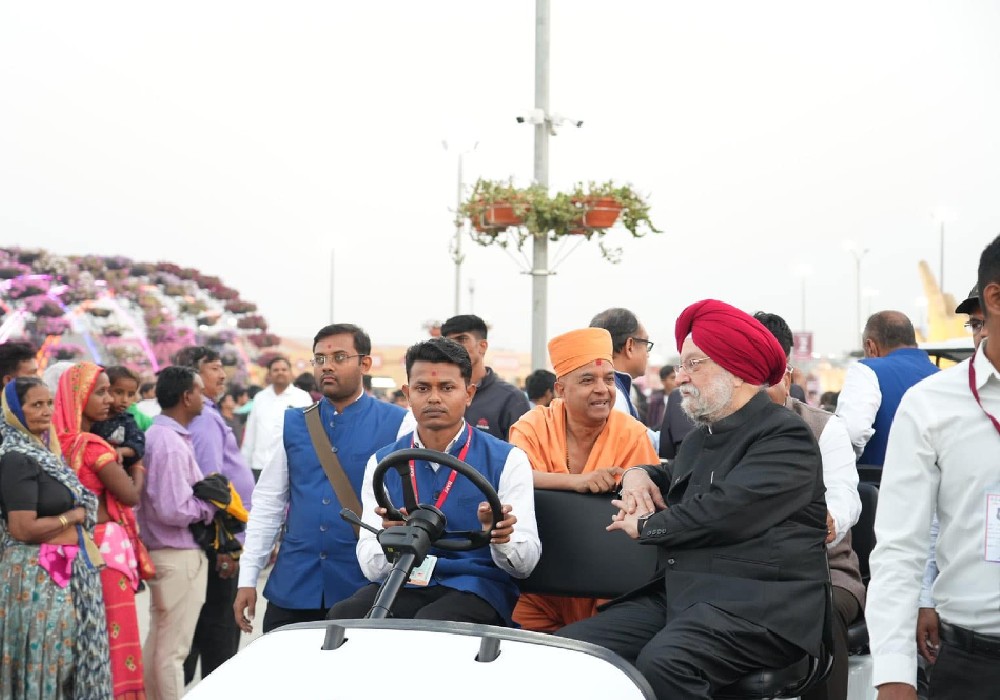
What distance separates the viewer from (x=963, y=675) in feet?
9.29

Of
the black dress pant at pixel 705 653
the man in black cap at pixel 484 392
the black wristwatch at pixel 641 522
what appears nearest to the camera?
the black dress pant at pixel 705 653

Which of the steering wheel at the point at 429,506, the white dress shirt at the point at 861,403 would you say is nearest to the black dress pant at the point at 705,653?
the steering wheel at the point at 429,506

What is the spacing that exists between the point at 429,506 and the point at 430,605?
2.06 ft

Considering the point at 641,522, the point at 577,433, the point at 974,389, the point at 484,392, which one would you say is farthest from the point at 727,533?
the point at 484,392

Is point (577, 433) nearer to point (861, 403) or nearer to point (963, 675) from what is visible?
point (861, 403)

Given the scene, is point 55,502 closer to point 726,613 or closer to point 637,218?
point 726,613

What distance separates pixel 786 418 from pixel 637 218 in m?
6.26

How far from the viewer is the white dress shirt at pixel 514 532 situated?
4.21 m

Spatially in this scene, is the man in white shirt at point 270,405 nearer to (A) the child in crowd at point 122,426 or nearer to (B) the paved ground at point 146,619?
(B) the paved ground at point 146,619

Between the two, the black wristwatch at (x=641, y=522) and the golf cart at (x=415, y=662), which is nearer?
the golf cart at (x=415, y=662)

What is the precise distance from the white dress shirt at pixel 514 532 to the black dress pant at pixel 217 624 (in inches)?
122

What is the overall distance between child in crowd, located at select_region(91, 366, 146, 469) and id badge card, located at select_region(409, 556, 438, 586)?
2.87 meters

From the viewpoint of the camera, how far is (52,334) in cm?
2628

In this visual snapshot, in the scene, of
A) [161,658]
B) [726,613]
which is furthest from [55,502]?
[726,613]
